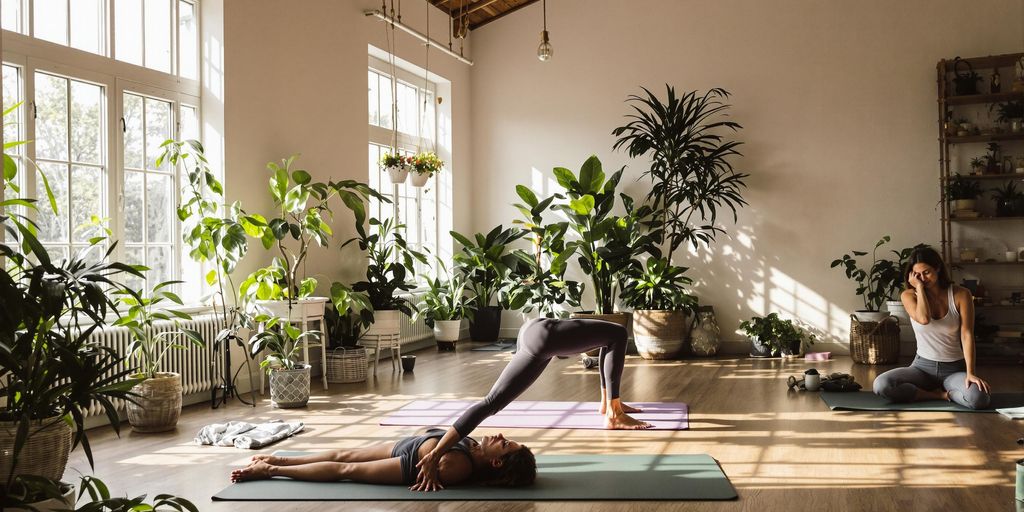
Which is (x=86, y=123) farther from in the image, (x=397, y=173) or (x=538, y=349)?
(x=538, y=349)

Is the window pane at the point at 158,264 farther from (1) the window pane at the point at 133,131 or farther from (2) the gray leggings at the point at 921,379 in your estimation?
(2) the gray leggings at the point at 921,379

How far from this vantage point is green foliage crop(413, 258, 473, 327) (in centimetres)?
902

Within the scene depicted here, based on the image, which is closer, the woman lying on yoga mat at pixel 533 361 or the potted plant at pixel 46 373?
the potted plant at pixel 46 373

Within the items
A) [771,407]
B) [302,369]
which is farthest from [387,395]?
[771,407]

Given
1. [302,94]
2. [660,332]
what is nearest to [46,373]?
[302,94]

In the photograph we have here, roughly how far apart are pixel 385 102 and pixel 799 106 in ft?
13.4

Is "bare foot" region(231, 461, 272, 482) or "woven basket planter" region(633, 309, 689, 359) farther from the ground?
"woven basket planter" region(633, 309, 689, 359)

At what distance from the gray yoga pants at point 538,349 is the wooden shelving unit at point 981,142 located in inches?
190

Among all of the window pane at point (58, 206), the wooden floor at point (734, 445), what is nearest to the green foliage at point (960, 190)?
the wooden floor at point (734, 445)

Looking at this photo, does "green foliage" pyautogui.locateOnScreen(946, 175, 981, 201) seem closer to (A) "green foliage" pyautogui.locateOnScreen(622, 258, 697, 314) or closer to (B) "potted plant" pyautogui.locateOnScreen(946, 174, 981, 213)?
(B) "potted plant" pyautogui.locateOnScreen(946, 174, 981, 213)

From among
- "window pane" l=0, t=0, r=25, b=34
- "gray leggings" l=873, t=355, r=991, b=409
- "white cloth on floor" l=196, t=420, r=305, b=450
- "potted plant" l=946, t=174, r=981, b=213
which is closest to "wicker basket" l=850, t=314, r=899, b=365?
"potted plant" l=946, t=174, r=981, b=213

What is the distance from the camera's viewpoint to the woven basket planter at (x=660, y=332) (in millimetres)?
8102

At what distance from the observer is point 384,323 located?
7.39 meters

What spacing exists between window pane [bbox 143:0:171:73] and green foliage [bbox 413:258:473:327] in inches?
147
